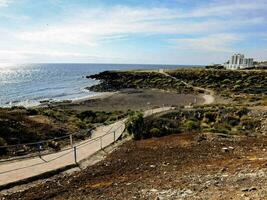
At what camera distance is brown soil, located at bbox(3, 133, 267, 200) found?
1456 cm

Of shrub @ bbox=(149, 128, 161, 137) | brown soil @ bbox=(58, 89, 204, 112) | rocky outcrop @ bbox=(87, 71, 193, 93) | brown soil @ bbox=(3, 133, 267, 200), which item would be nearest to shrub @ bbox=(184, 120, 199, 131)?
shrub @ bbox=(149, 128, 161, 137)

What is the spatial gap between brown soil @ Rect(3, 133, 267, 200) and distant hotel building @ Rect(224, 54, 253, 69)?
116m

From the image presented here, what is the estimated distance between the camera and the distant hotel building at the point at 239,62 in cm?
13632

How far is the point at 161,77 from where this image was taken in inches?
4237

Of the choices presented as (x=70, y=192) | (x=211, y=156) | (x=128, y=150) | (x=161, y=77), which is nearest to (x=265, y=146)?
(x=211, y=156)

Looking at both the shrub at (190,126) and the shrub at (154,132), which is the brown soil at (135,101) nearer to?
the shrub at (190,126)

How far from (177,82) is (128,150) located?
7461 centimetres

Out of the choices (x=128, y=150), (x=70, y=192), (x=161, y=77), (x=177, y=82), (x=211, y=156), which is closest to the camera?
(x=70, y=192)

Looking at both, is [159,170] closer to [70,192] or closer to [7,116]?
[70,192]

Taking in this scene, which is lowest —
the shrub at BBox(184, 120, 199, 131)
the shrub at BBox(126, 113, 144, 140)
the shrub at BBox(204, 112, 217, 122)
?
the shrub at BBox(204, 112, 217, 122)

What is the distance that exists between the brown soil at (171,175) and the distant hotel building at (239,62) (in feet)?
380

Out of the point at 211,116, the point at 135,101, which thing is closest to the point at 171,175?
the point at 211,116

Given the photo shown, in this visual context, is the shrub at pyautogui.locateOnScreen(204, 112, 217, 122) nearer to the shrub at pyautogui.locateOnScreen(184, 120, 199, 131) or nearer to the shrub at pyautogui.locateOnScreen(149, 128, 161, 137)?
the shrub at pyautogui.locateOnScreen(184, 120, 199, 131)

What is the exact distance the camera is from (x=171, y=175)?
1759 centimetres
